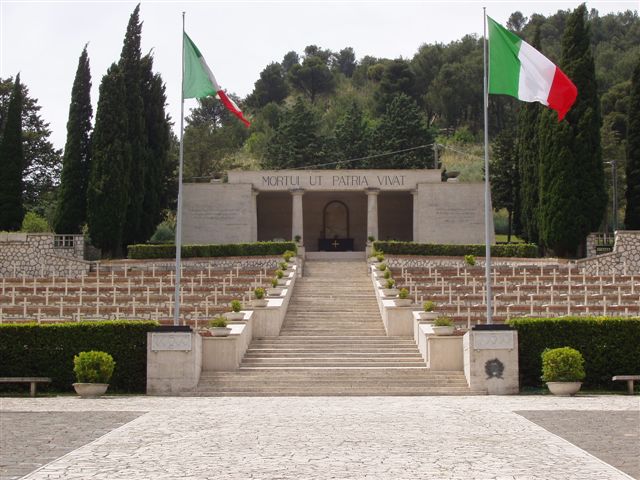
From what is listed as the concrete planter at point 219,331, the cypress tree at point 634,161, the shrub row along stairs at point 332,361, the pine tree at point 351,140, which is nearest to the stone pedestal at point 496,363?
the shrub row along stairs at point 332,361

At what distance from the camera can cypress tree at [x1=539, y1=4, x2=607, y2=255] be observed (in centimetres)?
4028

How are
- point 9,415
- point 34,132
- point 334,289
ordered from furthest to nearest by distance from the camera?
point 34,132, point 334,289, point 9,415

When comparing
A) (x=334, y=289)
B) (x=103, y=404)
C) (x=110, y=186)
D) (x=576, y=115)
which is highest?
(x=576, y=115)

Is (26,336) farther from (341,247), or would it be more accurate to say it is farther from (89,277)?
(341,247)

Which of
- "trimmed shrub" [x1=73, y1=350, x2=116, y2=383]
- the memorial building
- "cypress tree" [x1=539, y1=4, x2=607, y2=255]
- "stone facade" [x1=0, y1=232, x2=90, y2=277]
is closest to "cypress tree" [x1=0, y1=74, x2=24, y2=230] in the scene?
"stone facade" [x1=0, y1=232, x2=90, y2=277]

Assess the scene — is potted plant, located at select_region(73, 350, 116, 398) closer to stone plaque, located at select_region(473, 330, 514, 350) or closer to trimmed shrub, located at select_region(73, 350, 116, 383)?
trimmed shrub, located at select_region(73, 350, 116, 383)

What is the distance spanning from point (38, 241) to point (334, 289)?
14334mm

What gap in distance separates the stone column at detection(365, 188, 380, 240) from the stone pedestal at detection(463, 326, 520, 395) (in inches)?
1033

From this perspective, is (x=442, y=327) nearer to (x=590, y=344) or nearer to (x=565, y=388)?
(x=590, y=344)

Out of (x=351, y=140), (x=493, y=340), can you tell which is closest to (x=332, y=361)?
(x=493, y=340)

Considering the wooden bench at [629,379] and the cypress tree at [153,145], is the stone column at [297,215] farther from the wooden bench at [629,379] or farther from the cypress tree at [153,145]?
the wooden bench at [629,379]

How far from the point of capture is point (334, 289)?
1321 inches

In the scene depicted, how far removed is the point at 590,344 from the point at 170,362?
368 inches

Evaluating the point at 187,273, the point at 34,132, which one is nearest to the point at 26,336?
the point at 187,273
